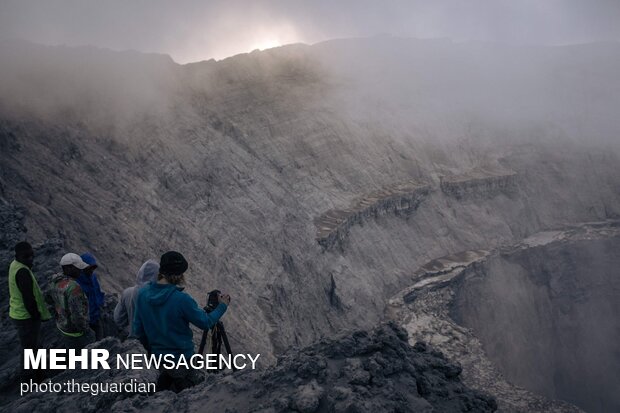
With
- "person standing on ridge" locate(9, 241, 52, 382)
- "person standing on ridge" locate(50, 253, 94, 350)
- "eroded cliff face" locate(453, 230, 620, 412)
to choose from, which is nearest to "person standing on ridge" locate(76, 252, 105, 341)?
"person standing on ridge" locate(50, 253, 94, 350)

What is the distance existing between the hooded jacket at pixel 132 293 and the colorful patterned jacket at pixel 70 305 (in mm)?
505

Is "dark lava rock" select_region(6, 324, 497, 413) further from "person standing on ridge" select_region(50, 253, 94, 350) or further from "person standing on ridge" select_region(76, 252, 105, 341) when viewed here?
"person standing on ridge" select_region(76, 252, 105, 341)

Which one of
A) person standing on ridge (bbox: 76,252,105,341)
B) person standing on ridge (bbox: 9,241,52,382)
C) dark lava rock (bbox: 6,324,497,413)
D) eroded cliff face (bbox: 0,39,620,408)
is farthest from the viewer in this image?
eroded cliff face (bbox: 0,39,620,408)

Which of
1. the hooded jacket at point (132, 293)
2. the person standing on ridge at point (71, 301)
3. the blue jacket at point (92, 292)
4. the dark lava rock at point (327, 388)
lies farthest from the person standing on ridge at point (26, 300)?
the hooded jacket at point (132, 293)

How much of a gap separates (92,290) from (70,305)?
0.63 metres

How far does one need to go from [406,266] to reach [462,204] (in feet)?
25.9

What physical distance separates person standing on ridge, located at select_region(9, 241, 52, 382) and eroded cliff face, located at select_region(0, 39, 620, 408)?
16.0 feet

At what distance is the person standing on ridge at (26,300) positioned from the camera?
5906mm

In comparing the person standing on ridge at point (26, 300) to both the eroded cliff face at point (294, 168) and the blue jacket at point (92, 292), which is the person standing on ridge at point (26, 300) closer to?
the blue jacket at point (92, 292)

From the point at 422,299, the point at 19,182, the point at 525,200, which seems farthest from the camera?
the point at 525,200

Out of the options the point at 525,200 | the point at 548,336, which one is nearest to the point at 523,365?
the point at 548,336

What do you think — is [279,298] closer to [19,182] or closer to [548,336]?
[19,182]

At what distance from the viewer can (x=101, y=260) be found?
12.9 meters

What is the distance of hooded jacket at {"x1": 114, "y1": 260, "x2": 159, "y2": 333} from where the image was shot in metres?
4.87
